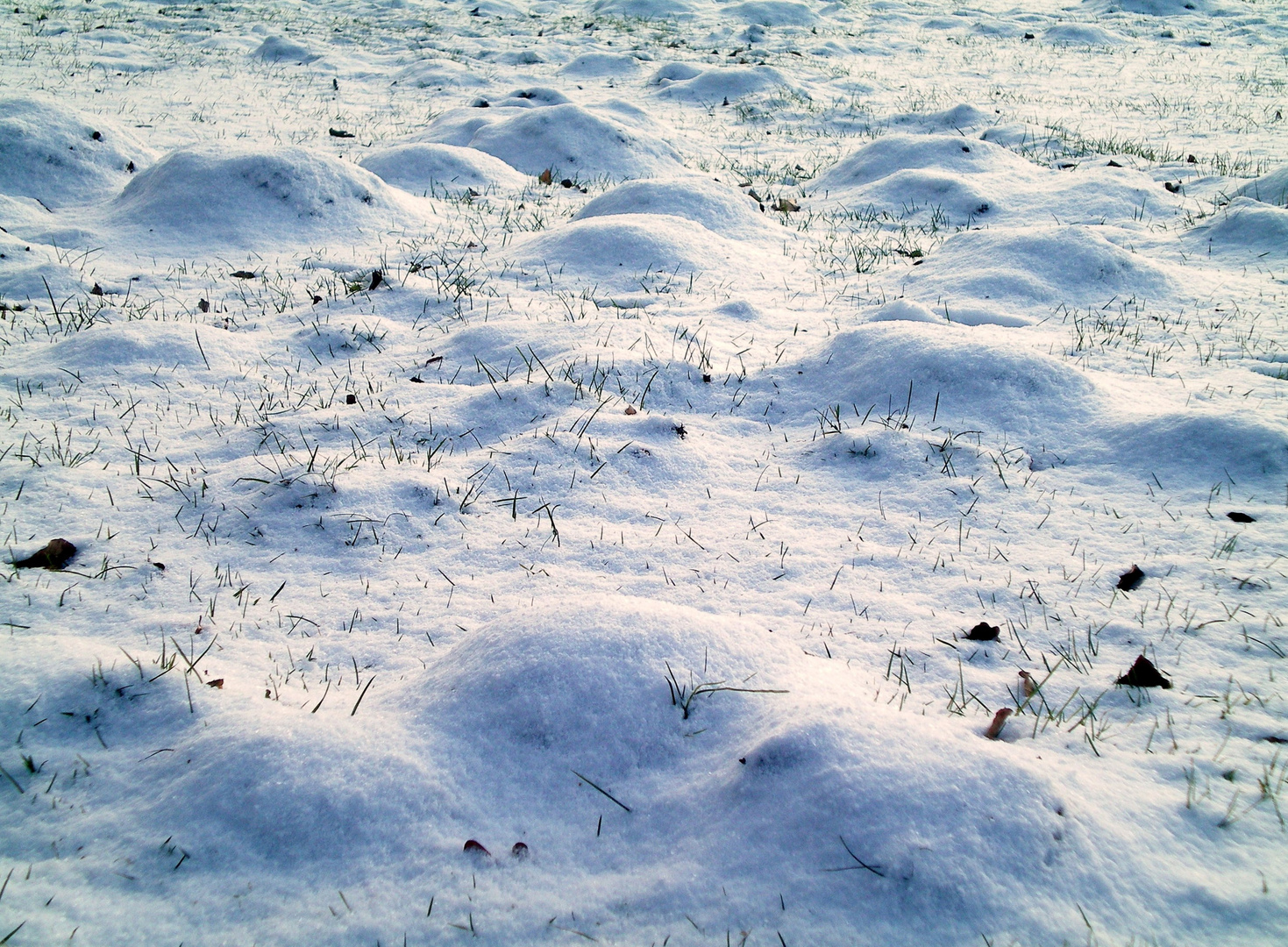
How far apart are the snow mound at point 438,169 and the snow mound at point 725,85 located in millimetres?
4520

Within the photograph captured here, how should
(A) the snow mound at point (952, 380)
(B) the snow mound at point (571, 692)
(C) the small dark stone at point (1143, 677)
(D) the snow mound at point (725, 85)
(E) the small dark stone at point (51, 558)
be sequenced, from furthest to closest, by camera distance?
(D) the snow mound at point (725, 85) → (A) the snow mound at point (952, 380) → (E) the small dark stone at point (51, 558) → (C) the small dark stone at point (1143, 677) → (B) the snow mound at point (571, 692)

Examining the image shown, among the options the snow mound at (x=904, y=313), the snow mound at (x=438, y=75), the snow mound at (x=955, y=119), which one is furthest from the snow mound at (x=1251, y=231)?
the snow mound at (x=438, y=75)

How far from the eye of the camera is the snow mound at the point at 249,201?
563 cm

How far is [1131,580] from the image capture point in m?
2.57

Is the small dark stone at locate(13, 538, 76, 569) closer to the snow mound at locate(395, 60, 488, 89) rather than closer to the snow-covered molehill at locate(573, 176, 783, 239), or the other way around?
the snow-covered molehill at locate(573, 176, 783, 239)

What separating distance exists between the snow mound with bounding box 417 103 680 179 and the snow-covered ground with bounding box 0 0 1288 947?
509mm

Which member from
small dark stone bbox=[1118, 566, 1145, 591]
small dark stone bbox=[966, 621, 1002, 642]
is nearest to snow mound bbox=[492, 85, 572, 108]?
small dark stone bbox=[1118, 566, 1145, 591]

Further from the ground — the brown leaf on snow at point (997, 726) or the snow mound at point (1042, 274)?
the snow mound at point (1042, 274)

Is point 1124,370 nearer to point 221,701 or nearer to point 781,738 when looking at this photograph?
point 781,738

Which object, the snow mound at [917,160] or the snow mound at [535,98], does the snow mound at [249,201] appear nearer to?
the snow mound at [917,160]

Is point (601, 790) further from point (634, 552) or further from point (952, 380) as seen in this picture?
point (952, 380)

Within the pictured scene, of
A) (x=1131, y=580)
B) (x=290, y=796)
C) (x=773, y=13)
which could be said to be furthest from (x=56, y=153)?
(x=773, y=13)

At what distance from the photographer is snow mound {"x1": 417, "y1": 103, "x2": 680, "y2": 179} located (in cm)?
761

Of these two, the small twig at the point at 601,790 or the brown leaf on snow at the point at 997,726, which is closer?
the small twig at the point at 601,790
